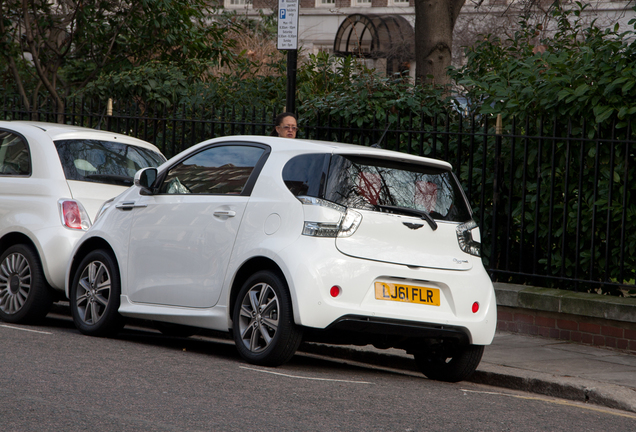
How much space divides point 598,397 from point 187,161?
353cm

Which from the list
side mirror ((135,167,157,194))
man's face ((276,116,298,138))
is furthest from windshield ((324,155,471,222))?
man's face ((276,116,298,138))

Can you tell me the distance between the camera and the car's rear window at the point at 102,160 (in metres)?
8.24

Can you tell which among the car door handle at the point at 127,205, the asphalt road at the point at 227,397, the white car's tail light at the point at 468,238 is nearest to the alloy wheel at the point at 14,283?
the asphalt road at the point at 227,397

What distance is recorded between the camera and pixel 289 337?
598cm

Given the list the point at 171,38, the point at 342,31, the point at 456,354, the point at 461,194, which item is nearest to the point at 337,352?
the point at 456,354

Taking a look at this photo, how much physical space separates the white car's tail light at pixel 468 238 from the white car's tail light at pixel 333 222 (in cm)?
82

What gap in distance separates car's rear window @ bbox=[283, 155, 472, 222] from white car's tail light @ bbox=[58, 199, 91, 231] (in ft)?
8.00

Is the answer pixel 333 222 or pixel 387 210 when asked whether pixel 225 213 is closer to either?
pixel 333 222

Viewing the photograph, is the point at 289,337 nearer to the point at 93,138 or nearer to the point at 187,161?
the point at 187,161

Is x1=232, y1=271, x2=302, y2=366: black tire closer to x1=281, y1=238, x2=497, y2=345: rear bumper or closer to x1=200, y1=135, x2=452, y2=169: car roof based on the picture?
x1=281, y1=238, x2=497, y2=345: rear bumper

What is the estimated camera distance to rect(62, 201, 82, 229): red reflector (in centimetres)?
788

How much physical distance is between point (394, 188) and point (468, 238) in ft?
2.15

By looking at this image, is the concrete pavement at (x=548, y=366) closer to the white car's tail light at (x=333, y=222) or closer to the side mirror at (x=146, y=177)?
the white car's tail light at (x=333, y=222)

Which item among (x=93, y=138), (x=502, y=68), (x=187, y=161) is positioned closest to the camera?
(x=187, y=161)
